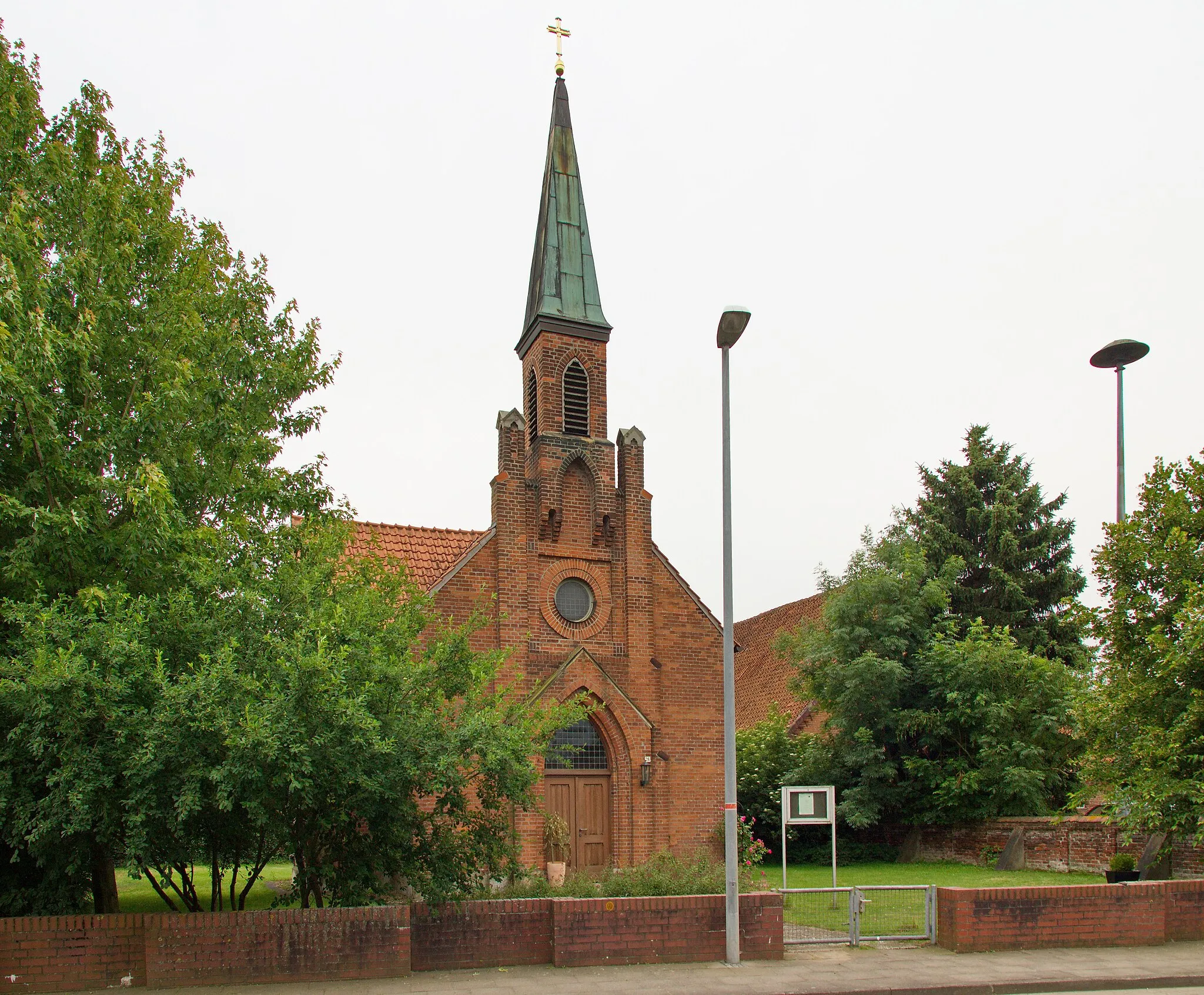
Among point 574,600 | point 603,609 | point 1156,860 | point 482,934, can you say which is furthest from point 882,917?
point 574,600

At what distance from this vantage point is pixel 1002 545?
31.0 m

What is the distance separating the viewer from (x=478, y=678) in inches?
513

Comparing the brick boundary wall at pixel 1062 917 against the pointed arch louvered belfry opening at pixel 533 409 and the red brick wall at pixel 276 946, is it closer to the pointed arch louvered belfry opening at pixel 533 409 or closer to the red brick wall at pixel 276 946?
the red brick wall at pixel 276 946

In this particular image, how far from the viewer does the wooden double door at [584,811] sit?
2112cm

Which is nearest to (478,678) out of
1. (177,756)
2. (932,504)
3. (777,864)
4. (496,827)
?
(496,827)

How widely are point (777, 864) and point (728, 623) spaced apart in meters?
16.1

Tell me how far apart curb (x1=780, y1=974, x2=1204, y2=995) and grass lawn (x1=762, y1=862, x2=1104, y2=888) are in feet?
23.5

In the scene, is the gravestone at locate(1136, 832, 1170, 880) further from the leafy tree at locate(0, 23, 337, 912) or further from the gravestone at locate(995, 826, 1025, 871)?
the leafy tree at locate(0, 23, 337, 912)

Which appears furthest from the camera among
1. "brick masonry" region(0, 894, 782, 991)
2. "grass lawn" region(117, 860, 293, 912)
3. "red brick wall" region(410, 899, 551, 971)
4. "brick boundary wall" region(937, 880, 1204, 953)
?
"grass lawn" region(117, 860, 293, 912)

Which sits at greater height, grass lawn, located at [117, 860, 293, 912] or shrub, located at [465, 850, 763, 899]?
shrub, located at [465, 850, 763, 899]

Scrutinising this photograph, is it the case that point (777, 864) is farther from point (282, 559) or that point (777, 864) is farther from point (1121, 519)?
point (282, 559)

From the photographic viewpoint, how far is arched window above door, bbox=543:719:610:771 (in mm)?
21344

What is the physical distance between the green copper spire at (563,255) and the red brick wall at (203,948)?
14.0m

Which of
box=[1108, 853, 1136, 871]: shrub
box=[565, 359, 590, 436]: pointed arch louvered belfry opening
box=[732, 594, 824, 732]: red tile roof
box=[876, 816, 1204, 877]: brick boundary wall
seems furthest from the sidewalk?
box=[732, 594, 824, 732]: red tile roof
